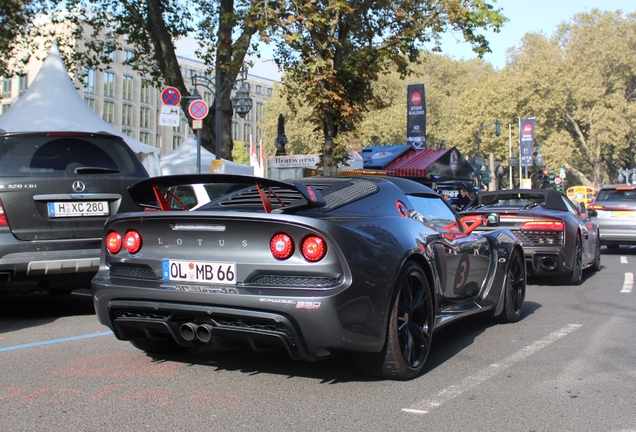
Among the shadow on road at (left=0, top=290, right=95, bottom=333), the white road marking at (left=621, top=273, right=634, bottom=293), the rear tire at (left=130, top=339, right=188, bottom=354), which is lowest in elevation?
the white road marking at (left=621, top=273, right=634, bottom=293)

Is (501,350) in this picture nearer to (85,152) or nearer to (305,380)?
(305,380)

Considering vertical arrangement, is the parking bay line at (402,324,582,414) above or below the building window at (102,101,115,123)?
below

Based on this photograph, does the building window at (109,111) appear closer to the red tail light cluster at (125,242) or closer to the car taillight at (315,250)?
the red tail light cluster at (125,242)

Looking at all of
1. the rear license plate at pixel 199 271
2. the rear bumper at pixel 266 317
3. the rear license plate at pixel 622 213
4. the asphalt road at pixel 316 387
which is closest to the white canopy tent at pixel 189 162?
the rear license plate at pixel 622 213

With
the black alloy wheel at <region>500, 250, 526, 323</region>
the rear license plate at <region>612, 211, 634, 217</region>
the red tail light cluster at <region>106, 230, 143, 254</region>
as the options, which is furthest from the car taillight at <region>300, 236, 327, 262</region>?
the rear license plate at <region>612, 211, 634, 217</region>

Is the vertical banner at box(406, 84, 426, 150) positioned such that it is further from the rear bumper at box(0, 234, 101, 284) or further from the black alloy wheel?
the rear bumper at box(0, 234, 101, 284)

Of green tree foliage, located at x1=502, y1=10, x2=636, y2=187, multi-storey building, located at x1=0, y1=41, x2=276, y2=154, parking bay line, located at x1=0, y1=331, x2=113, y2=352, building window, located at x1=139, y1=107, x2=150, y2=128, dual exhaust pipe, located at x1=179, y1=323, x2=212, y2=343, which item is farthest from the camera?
building window, located at x1=139, y1=107, x2=150, y2=128

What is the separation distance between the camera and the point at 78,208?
22.4 feet

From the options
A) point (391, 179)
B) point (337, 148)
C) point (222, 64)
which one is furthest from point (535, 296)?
point (222, 64)

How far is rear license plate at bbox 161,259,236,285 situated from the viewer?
4.24 m

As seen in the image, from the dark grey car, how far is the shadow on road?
0.33 metres

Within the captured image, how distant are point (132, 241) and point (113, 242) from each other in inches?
8.0

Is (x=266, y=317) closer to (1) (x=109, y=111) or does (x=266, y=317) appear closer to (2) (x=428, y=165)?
(2) (x=428, y=165)

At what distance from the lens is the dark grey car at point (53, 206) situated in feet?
21.3
